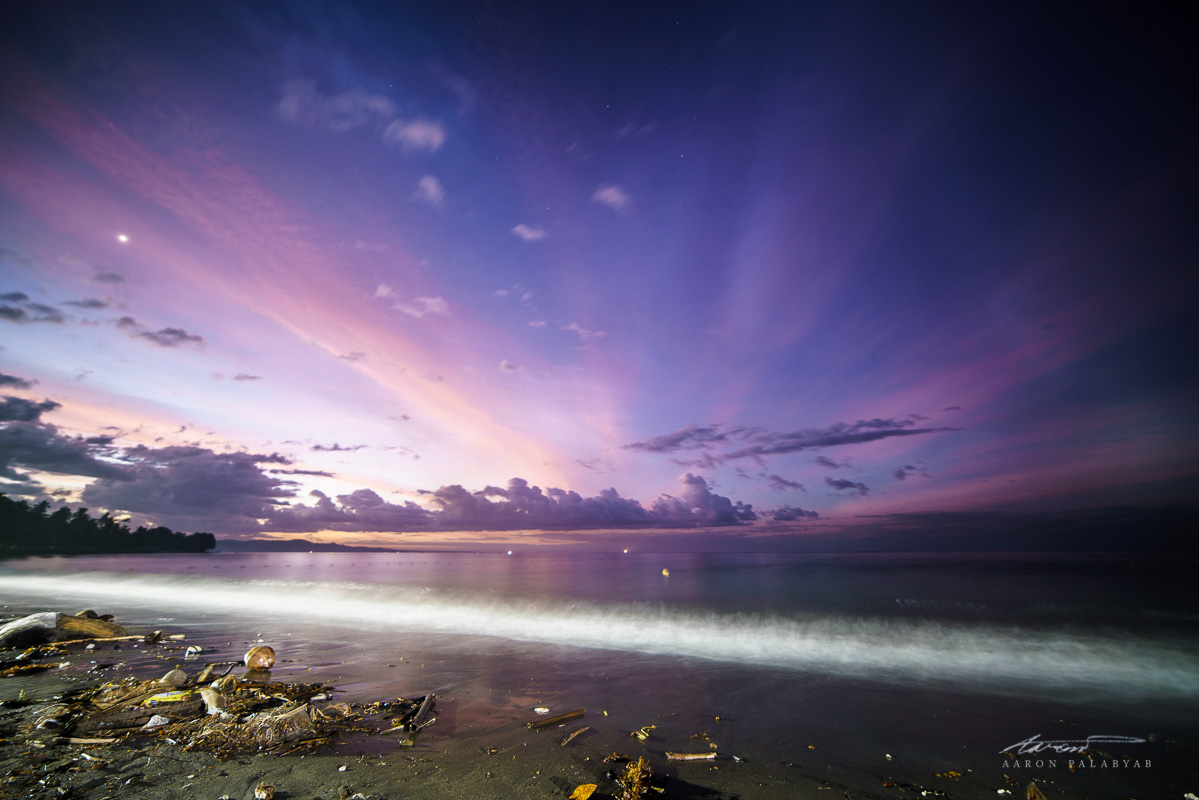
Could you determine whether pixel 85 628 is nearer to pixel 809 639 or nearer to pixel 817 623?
pixel 809 639

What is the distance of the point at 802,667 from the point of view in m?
15.0

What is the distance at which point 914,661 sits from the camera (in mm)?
16938

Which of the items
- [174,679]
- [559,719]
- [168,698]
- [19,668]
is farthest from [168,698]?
[559,719]

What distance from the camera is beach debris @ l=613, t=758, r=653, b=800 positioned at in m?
6.00

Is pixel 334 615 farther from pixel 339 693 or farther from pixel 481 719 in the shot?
pixel 481 719

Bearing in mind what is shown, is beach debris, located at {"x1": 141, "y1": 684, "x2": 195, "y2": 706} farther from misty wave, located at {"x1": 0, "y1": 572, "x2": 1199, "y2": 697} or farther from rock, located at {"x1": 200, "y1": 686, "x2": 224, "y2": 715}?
misty wave, located at {"x1": 0, "y1": 572, "x2": 1199, "y2": 697}

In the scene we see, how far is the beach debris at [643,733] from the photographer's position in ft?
26.5

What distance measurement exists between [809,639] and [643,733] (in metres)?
15.2

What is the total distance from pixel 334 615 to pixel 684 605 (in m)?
22.5

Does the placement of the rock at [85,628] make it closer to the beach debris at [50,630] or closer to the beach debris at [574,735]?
the beach debris at [50,630]

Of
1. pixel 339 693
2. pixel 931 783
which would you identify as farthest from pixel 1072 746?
pixel 339 693

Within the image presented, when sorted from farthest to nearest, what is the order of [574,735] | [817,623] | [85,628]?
[817,623], [85,628], [574,735]
